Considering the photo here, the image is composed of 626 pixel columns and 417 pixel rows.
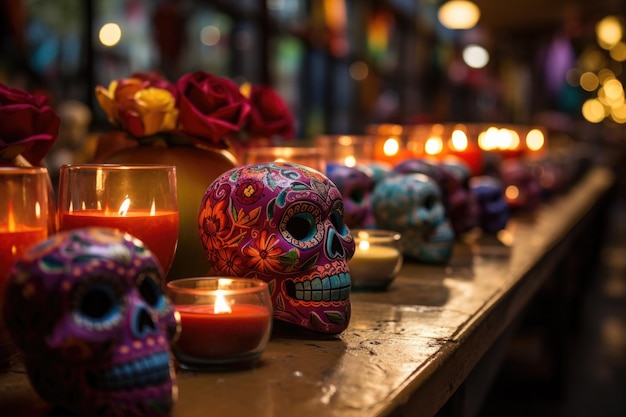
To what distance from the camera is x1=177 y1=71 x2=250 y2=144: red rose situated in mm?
1543

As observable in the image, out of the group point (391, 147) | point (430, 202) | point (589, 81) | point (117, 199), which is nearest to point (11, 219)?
point (117, 199)

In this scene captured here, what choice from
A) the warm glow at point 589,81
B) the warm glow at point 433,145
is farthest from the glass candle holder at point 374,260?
the warm glow at point 589,81

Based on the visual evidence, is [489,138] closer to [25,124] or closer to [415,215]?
[415,215]

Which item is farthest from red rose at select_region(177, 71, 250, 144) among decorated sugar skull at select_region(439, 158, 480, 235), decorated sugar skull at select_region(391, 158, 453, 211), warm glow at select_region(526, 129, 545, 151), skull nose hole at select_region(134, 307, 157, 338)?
warm glow at select_region(526, 129, 545, 151)

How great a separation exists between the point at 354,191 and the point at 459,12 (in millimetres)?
7575

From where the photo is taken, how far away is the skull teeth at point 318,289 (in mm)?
1260

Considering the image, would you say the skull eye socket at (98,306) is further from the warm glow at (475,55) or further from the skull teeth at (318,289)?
the warm glow at (475,55)

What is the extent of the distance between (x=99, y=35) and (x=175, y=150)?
3610 millimetres

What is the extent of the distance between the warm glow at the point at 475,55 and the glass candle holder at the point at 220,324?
15.3 meters

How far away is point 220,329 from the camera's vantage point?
3.38ft

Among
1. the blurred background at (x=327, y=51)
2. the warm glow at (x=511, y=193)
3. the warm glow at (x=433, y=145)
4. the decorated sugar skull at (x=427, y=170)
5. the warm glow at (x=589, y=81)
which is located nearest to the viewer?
the decorated sugar skull at (x=427, y=170)

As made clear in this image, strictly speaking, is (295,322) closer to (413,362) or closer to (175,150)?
(413,362)

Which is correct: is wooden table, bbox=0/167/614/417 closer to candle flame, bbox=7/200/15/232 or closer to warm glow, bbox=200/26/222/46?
candle flame, bbox=7/200/15/232

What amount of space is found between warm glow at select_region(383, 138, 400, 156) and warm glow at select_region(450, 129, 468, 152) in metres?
0.65
